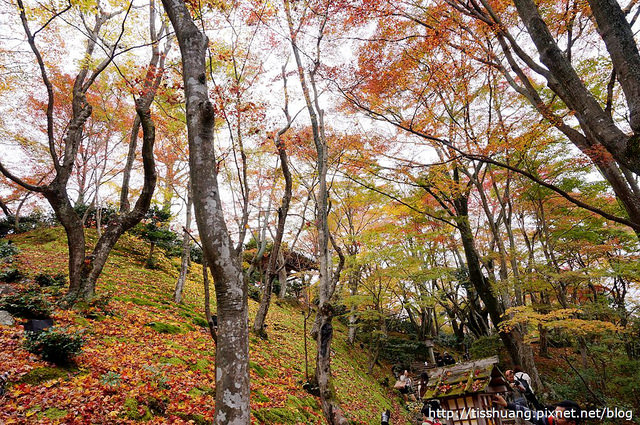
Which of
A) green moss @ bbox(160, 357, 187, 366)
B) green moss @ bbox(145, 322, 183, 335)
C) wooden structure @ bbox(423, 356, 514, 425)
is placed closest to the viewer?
wooden structure @ bbox(423, 356, 514, 425)

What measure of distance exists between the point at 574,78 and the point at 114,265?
1431 centimetres

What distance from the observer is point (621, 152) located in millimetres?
2973

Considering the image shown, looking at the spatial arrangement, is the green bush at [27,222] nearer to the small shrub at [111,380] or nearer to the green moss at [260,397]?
the small shrub at [111,380]

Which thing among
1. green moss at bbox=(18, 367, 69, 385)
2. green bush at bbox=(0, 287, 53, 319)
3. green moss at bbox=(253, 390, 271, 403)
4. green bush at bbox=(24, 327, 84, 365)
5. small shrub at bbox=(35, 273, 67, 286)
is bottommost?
green moss at bbox=(253, 390, 271, 403)

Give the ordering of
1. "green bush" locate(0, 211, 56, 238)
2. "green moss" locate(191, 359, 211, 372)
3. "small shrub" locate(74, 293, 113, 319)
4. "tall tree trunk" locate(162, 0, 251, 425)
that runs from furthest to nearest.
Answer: "green bush" locate(0, 211, 56, 238) → "small shrub" locate(74, 293, 113, 319) → "green moss" locate(191, 359, 211, 372) → "tall tree trunk" locate(162, 0, 251, 425)

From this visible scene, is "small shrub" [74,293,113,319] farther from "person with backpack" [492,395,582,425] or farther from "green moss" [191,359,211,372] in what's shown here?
"person with backpack" [492,395,582,425]

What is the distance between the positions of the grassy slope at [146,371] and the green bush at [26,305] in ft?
0.91

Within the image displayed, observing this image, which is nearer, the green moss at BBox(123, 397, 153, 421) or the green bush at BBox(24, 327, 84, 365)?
the green moss at BBox(123, 397, 153, 421)

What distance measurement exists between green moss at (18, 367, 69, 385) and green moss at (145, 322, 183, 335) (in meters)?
2.94

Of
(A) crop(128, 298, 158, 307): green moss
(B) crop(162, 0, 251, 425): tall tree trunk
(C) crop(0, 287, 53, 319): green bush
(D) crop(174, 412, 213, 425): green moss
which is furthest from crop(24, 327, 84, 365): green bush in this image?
(A) crop(128, 298, 158, 307): green moss

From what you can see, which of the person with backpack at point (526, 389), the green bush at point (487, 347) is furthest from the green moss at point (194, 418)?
the green bush at point (487, 347)

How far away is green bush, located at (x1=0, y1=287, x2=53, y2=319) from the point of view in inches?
216

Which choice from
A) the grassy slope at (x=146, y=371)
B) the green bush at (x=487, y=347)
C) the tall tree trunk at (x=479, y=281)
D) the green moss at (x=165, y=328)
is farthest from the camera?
the green bush at (x=487, y=347)

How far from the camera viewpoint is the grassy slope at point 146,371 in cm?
368
